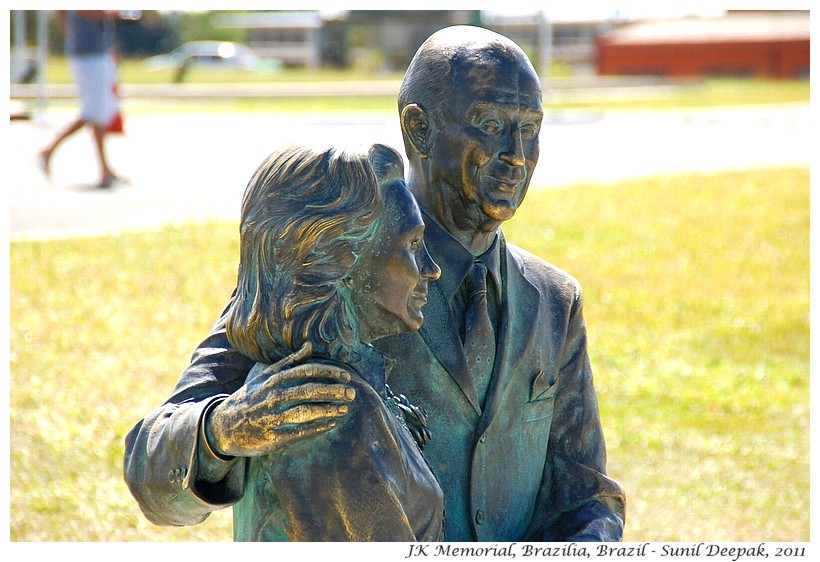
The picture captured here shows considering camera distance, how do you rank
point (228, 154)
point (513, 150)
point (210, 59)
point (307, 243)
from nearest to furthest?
point (307, 243)
point (513, 150)
point (228, 154)
point (210, 59)

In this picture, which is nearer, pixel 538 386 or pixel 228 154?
pixel 538 386

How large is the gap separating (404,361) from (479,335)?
0.15 metres

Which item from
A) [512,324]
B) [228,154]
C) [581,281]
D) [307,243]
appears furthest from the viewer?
[228,154]

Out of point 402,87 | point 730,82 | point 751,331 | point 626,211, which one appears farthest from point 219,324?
point 730,82

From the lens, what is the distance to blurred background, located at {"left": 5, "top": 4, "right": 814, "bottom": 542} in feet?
20.4

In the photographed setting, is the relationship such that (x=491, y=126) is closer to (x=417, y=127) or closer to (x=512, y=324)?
(x=417, y=127)

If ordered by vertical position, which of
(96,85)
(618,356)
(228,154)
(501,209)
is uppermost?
(501,209)

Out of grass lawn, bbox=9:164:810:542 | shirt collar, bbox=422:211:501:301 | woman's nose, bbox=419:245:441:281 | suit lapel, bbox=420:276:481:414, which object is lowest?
grass lawn, bbox=9:164:810:542

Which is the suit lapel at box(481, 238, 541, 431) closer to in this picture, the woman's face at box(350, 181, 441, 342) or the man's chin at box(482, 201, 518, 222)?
the man's chin at box(482, 201, 518, 222)

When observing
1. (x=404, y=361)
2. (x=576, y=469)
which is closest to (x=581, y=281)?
(x=576, y=469)

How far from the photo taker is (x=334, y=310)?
198cm

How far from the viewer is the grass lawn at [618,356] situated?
6.04 metres

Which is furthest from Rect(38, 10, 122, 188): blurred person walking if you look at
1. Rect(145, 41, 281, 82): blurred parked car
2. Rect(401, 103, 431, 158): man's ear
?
Rect(145, 41, 281, 82): blurred parked car

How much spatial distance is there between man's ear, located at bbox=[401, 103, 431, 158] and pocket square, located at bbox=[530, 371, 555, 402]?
480mm
